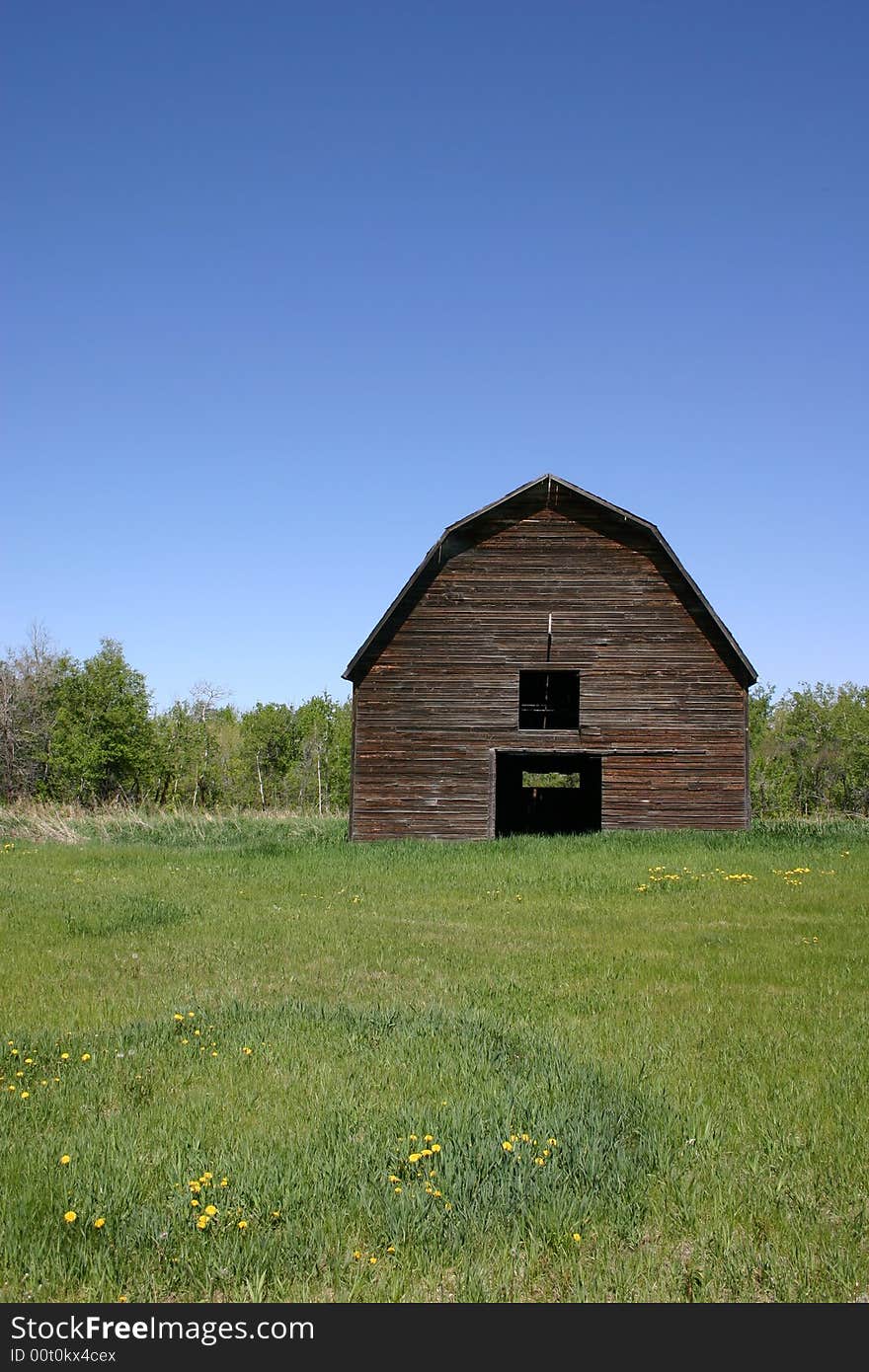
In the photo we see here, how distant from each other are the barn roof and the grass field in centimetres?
1213

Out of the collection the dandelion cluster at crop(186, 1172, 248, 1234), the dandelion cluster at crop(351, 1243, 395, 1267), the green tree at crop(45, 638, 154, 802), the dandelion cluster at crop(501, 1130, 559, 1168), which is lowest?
the dandelion cluster at crop(351, 1243, 395, 1267)

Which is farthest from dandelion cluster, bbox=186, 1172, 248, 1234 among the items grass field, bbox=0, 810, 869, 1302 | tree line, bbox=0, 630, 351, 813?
tree line, bbox=0, 630, 351, 813

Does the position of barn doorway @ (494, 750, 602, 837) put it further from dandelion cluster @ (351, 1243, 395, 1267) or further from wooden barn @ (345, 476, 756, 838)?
dandelion cluster @ (351, 1243, 395, 1267)

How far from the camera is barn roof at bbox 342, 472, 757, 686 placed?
84.3 ft

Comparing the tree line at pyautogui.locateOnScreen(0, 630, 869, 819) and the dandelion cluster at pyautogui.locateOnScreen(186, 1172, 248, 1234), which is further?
the tree line at pyautogui.locateOnScreen(0, 630, 869, 819)

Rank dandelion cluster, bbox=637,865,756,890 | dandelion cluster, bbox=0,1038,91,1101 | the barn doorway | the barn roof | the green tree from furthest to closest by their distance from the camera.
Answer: the green tree
the barn doorway
the barn roof
dandelion cluster, bbox=637,865,756,890
dandelion cluster, bbox=0,1038,91,1101

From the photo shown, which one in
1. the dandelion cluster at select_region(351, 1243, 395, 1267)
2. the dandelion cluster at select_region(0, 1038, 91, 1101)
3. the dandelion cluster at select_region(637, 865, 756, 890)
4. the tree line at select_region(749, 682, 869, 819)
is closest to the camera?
the dandelion cluster at select_region(351, 1243, 395, 1267)

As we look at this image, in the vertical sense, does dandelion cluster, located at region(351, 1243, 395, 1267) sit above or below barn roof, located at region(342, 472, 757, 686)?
below

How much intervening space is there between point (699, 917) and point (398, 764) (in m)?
12.5

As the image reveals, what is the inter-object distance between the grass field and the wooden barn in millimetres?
11369

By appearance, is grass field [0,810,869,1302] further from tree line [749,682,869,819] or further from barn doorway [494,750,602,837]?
tree line [749,682,869,819]

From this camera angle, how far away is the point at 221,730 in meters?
96.3

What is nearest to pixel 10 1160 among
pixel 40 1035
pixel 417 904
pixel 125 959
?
pixel 40 1035

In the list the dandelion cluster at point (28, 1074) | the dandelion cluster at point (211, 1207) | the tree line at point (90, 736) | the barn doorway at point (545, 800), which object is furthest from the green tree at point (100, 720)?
the dandelion cluster at point (211, 1207)
